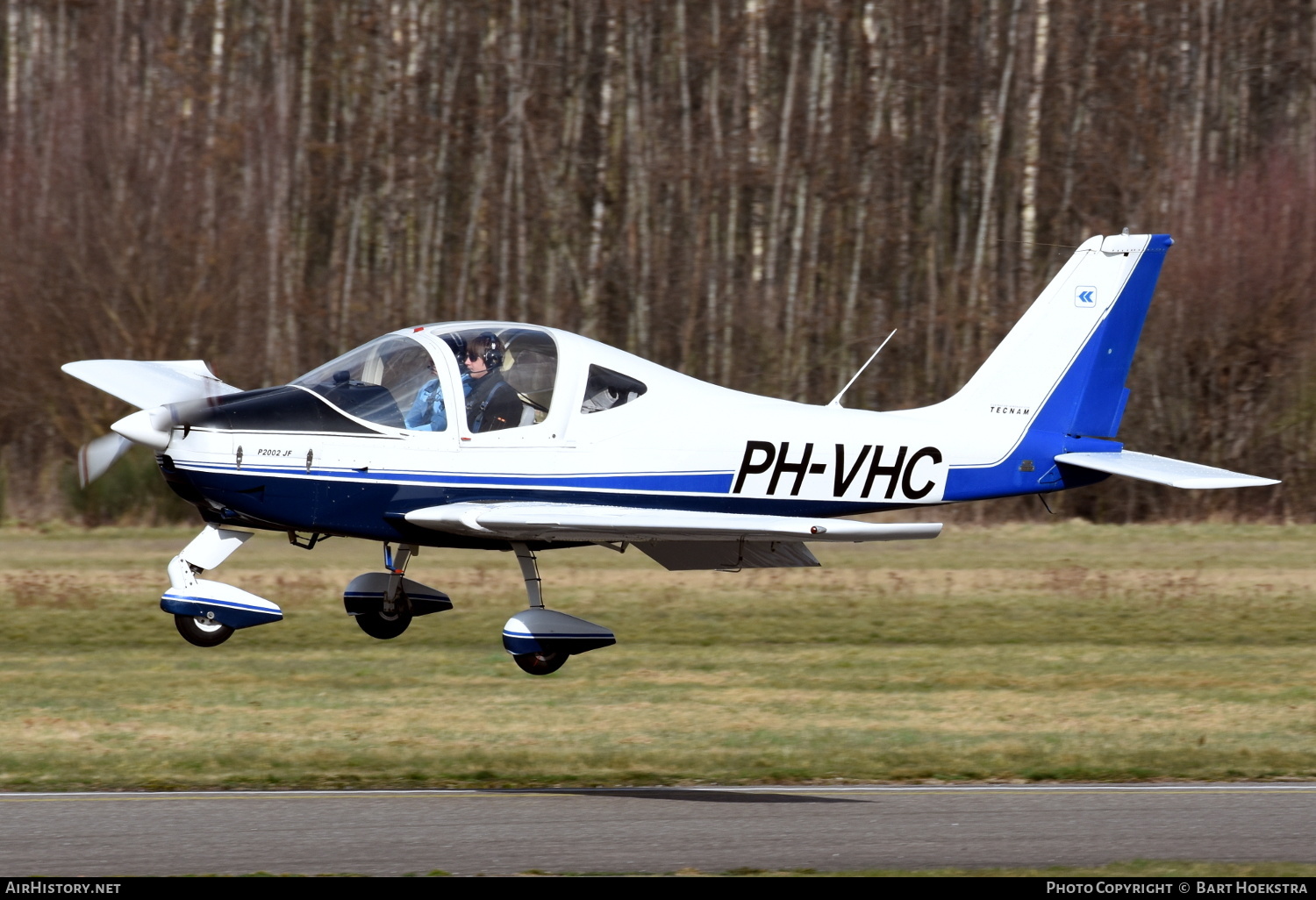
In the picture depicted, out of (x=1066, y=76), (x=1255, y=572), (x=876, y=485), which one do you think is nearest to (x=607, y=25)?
(x=1066, y=76)

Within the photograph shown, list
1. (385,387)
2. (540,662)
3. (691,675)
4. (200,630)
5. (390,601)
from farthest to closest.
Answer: (691,675) → (390,601) → (540,662) → (385,387) → (200,630)

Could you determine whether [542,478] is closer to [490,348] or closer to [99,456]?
[490,348]

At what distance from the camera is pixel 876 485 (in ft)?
36.6

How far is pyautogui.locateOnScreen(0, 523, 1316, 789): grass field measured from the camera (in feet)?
35.1

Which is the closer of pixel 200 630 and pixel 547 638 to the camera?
pixel 200 630

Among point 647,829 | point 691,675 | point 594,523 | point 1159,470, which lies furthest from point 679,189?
point 647,829

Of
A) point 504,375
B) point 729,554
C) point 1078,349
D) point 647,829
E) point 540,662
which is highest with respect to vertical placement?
Result: point 1078,349

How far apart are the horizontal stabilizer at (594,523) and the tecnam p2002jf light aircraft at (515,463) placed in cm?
2

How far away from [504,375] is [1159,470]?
476 cm

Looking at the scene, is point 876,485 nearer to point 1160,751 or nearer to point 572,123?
point 1160,751

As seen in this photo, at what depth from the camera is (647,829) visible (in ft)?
28.4

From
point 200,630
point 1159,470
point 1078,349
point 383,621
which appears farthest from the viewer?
point 1078,349

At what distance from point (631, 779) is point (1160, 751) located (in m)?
3.77

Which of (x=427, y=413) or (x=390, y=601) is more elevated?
(x=427, y=413)
